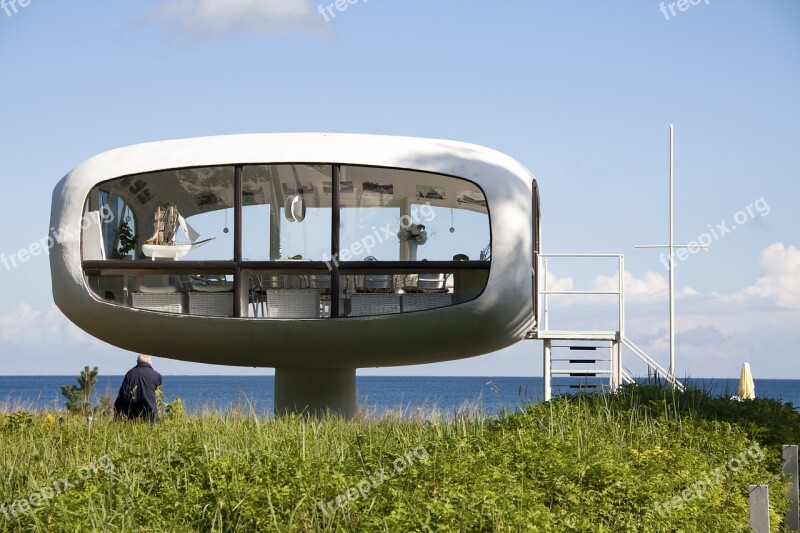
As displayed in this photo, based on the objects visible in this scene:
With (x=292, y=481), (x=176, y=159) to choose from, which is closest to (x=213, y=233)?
(x=176, y=159)

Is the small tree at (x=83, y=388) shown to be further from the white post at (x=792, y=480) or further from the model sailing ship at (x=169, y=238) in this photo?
the white post at (x=792, y=480)

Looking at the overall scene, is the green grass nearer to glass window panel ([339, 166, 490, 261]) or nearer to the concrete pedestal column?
glass window panel ([339, 166, 490, 261])

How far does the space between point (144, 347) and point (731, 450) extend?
26.7 ft

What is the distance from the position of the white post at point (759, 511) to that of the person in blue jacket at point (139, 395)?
7365 mm

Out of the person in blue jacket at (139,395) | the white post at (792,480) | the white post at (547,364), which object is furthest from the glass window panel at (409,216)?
the white post at (792,480)

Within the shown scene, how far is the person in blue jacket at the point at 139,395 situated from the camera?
12.1 meters

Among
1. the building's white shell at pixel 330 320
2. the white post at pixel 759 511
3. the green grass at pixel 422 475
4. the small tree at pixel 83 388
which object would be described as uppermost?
the building's white shell at pixel 330 320

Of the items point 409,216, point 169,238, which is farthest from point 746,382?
point 169,238

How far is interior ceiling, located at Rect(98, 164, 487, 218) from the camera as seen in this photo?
503 inches

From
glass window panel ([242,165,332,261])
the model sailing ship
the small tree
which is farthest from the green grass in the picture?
the small tree

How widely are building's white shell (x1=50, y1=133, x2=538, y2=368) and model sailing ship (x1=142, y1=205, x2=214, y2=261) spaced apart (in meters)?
0.66

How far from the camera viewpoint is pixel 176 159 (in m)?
12.9

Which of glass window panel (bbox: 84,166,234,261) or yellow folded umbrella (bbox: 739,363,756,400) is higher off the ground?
glass window panel (bbox: 84,166,234,261)

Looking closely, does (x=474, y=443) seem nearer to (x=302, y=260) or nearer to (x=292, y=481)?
(x=292, y=481)
